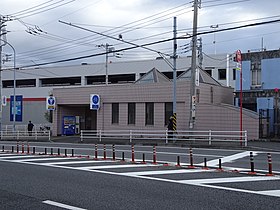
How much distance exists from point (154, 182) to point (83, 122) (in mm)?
29259

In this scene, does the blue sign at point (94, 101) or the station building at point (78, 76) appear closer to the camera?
the blue sign at point (94, 101)

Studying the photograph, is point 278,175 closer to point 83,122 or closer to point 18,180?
point 18,180

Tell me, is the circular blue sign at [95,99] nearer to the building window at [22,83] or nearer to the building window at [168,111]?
the building window at [168,111]

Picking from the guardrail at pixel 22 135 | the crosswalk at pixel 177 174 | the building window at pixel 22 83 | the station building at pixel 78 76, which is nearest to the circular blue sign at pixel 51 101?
the guardrail at pixel 22 135

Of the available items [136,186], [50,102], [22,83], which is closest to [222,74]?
[50,102]

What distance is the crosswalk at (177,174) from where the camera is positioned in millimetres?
10344

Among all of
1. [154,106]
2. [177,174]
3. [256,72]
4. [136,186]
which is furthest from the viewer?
[154,106]

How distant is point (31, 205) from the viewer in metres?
8.32

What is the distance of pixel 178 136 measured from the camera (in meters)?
28.0

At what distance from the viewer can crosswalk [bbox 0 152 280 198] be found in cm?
1034

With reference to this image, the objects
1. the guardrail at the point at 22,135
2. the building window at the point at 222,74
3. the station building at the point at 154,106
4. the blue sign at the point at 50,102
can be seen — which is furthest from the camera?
the building window at the point at 222,74

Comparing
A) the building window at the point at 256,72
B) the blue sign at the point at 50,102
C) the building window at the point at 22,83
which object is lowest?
the blue sign at the point at 50,102

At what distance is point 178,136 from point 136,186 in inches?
698

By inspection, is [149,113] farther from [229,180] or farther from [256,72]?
[229,180]
